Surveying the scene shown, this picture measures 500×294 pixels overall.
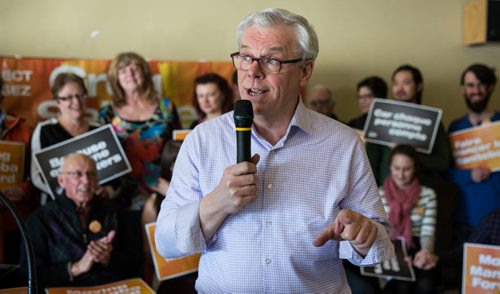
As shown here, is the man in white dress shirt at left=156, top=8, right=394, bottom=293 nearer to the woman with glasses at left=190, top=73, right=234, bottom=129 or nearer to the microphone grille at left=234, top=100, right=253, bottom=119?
the microphone grille at left=234, top=100, right=253, bottom=119

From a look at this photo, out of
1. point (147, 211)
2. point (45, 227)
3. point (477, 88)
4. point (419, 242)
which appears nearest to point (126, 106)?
point (147, 211)

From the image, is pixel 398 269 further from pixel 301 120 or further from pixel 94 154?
pixel 301 120

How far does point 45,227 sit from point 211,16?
7.47 feet

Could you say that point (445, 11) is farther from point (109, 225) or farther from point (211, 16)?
point (109, 225)

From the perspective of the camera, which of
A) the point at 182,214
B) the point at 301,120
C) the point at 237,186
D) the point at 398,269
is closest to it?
the point at 237,186

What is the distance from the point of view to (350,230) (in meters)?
1.43

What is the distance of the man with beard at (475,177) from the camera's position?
4.04 metres

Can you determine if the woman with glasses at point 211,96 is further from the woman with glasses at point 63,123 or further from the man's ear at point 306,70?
the man's ear at point 306,70

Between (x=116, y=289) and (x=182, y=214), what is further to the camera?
(x=116, y=289)

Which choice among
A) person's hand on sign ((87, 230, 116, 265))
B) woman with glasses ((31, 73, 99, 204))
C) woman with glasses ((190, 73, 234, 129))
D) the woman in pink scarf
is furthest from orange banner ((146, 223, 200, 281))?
→ the woman in pink scarf

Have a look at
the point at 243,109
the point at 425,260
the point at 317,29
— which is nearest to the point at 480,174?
the point at 425,260

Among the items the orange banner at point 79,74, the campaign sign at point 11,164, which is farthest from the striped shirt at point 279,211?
the orange banner at point 79,74

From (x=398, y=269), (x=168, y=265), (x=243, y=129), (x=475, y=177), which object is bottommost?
(x=398, y=269)

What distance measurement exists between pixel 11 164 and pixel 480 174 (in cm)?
298
